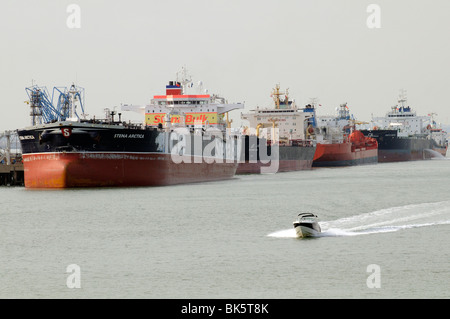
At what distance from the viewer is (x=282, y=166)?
261 feet

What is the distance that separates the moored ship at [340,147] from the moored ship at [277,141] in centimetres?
376

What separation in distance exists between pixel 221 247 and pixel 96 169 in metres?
21.8

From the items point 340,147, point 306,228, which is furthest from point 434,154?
point 306,228

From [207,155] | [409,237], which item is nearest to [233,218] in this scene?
[409,237]

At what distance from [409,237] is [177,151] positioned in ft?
87.3

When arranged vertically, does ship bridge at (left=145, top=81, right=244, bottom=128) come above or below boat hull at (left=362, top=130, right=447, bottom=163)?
above

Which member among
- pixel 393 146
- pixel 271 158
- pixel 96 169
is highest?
pixel 96 169

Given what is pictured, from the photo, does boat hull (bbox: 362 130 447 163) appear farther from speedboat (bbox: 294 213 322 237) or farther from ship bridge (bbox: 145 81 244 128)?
speedboat (bbox: 294 213 322 237)

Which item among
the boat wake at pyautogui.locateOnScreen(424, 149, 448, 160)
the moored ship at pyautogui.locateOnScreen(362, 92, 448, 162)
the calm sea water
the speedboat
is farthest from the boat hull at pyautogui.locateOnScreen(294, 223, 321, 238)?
the boat wake at pyautogui.locateOnScreen(424, 149, 448, 160)

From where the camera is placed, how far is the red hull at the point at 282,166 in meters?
71.9

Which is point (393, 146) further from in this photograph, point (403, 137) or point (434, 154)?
point (434, 154)

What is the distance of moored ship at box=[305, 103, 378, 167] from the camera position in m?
95.1

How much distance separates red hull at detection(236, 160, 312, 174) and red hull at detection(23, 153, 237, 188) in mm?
24677
